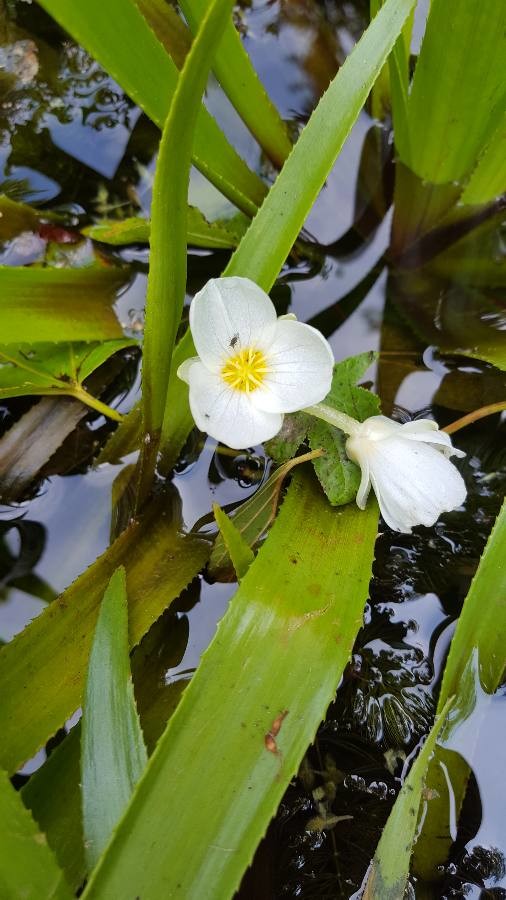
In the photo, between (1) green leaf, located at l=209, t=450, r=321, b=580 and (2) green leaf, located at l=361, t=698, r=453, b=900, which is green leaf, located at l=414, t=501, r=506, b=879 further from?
(1) green leaf, located at l=209, t=450, r=321, b=580

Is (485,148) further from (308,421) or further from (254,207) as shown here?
(308,421)

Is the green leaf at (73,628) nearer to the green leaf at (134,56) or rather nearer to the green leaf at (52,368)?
the green leaf at (52,368)

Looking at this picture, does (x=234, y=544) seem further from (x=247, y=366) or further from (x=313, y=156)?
(x=313, y=156)

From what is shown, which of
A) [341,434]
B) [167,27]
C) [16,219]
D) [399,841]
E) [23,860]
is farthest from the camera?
[16,219]

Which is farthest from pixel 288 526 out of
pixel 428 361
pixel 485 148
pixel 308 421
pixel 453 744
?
pixel 485 148

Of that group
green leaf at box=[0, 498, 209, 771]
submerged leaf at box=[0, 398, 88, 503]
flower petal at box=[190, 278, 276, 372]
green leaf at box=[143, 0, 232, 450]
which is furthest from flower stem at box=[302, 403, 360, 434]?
submerged leaf at box=[0, 398, 88, 503]

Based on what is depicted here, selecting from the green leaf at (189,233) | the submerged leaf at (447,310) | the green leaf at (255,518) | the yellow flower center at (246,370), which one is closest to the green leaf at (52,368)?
the green leaf at (189,233)

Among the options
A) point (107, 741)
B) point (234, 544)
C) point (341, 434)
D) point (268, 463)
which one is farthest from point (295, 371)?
point (107, 741)
